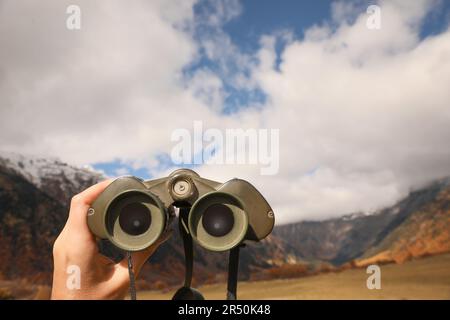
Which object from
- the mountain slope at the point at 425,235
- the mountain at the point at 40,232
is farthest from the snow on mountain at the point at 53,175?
the mountain slope at the point at 425,235

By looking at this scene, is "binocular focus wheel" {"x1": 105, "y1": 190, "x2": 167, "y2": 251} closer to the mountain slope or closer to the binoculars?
the binoculars

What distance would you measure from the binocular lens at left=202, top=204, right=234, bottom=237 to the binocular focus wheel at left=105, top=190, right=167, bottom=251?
0.86ft

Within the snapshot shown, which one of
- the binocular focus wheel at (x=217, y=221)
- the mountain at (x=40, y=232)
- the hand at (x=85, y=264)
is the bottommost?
the hand at (x=85, y=264)

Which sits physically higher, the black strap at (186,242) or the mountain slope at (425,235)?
the mountain slope at (425,235)

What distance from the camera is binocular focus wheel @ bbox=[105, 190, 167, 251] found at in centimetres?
229

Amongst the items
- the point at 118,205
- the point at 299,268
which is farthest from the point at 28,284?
the point at 118,205

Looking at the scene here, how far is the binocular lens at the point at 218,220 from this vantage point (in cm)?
236

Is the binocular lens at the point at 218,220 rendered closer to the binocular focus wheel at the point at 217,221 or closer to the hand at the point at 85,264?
the binocular focus wheel at the point at 217,221

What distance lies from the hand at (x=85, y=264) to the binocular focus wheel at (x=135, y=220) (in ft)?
0.21

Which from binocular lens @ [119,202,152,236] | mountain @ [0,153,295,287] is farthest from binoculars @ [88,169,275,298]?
mountain @ [0,153,295,287]

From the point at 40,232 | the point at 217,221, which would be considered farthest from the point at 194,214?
the point at 40,232

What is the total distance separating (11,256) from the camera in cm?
5994
